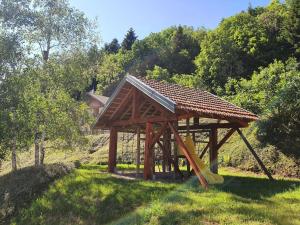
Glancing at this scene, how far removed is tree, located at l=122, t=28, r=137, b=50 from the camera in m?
84.2

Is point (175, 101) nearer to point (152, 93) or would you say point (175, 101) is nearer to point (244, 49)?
point (152, 93)

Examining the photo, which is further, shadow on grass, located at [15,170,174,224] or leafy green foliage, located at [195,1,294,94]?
leafy green foliage, located at [195,1,294,94]

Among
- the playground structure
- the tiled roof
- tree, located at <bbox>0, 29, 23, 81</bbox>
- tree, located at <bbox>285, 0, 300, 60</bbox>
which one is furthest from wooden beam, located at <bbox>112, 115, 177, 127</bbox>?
tree, located at <bbox>285, 0, 300, 60</bbox>

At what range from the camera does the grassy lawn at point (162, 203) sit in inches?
399

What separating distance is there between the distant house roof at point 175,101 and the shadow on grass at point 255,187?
2.69 meters

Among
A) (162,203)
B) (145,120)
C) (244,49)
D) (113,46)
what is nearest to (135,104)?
(145,120)

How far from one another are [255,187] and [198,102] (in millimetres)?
4246

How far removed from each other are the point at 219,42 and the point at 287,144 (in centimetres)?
3388

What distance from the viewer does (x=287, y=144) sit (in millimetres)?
18109

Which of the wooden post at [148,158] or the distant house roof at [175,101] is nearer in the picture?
the distant house roof at [175,101]

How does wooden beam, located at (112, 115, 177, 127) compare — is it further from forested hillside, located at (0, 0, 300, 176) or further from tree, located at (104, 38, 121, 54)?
tree, located at (104, 38, 121, 54)

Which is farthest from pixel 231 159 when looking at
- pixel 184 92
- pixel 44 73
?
pixel 44 73

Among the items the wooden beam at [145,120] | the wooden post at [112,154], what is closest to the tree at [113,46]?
the wooden post at [112,154]

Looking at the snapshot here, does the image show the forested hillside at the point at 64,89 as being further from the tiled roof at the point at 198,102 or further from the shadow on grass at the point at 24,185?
the tiled roof at the point at 198,102
